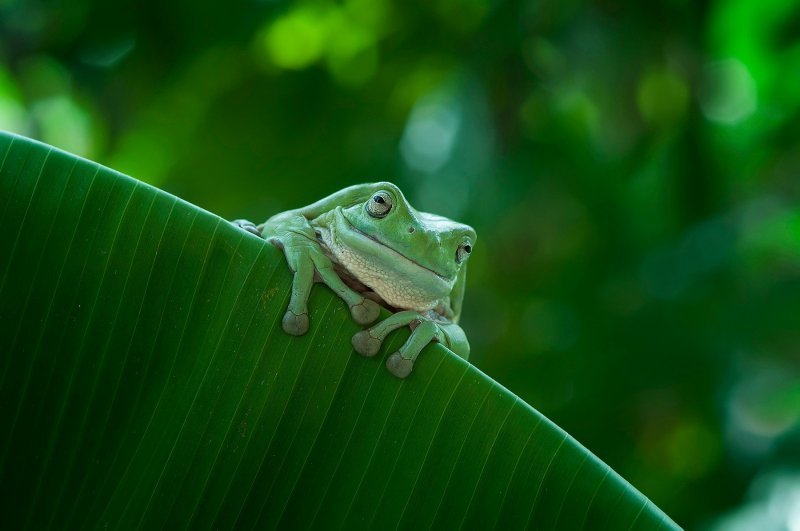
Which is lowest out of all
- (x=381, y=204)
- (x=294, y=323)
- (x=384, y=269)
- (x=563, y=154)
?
(x=294, y=323)

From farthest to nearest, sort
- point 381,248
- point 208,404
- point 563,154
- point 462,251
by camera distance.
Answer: point 563,154 → point 462,251 → point 381,248 → point 208,404

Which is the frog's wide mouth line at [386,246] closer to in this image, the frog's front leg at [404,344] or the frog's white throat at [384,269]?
the frog's white throat at [384,269]

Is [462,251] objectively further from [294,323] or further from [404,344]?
[294,323]

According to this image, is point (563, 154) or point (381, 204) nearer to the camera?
point (381, 204)

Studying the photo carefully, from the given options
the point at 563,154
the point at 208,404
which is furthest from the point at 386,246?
the point at 563,154

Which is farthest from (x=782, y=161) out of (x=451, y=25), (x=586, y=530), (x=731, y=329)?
A: (x=586, y=530)
